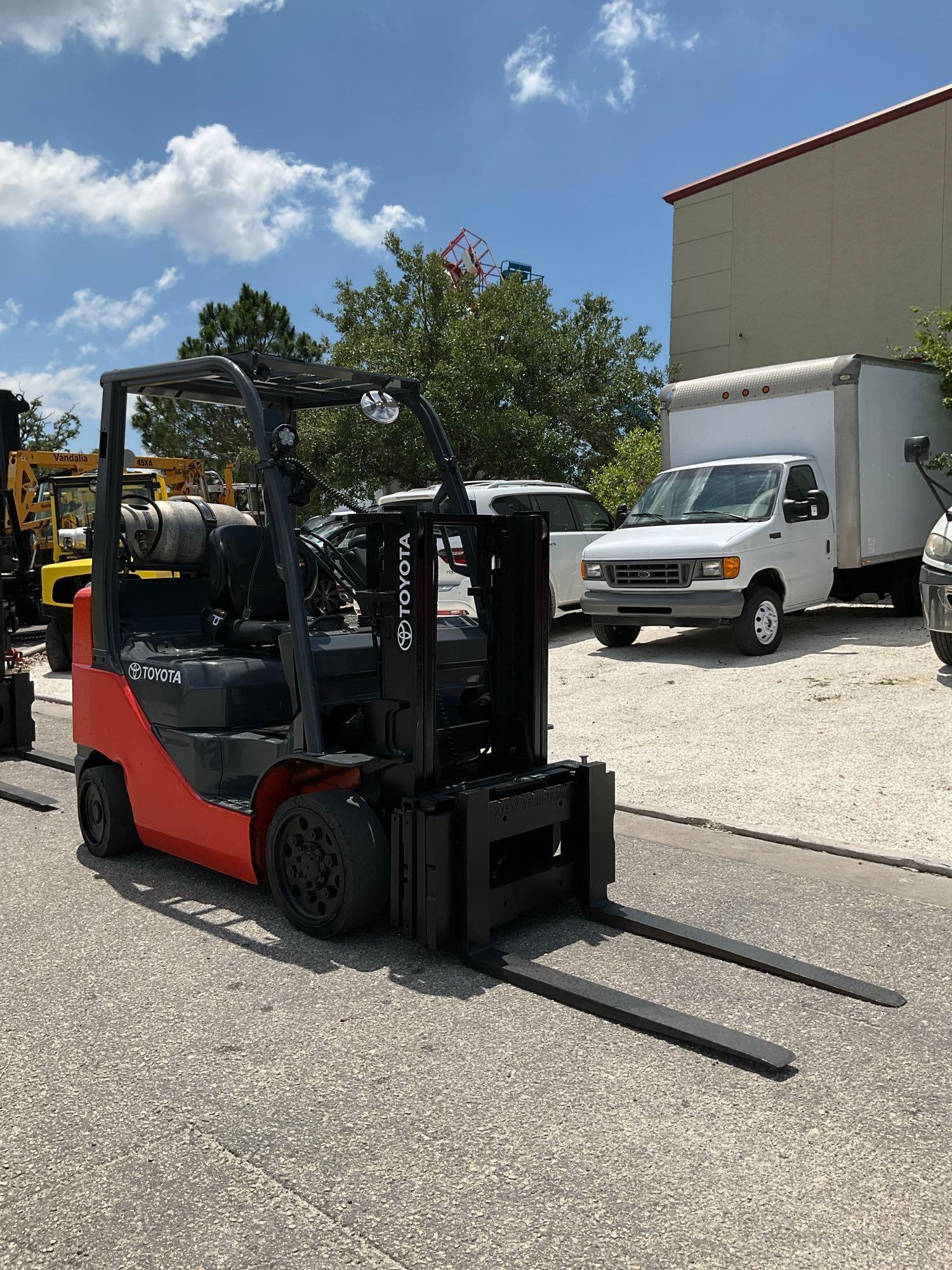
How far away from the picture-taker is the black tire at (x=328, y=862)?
441 cm

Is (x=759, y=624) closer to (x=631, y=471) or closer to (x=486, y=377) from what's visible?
(x=631, y=471)

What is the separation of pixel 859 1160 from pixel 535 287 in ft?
79.8

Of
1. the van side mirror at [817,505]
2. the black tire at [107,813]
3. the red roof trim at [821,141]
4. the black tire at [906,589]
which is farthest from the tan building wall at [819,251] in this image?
the black tire at [107,813]

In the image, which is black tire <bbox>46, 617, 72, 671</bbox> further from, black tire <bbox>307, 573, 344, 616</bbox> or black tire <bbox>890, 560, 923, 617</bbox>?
black tire <bbox>890, 560, 923, 617</bbox>

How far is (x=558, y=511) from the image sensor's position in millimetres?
15070

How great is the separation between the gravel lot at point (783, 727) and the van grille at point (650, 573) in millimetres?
834

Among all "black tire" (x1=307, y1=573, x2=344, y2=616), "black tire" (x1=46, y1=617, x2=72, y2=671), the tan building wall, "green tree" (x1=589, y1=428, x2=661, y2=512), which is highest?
the tan building wall

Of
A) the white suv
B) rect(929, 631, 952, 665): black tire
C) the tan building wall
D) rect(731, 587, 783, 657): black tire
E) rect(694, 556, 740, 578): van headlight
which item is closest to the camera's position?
rect(929, 631, 952, 665): black tire

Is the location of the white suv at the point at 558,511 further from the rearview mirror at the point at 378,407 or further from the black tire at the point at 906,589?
the rearview mirror at the point at 378,407

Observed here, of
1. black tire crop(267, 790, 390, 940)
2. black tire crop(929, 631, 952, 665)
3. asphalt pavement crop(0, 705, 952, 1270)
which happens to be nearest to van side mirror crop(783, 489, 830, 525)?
black tire crop(929, 631, 952, 665)

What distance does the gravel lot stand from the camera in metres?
6.73

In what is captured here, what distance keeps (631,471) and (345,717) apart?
14.3 meters

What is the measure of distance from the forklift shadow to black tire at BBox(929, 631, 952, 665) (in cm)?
612

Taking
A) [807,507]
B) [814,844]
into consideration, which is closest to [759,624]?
[807,507]
